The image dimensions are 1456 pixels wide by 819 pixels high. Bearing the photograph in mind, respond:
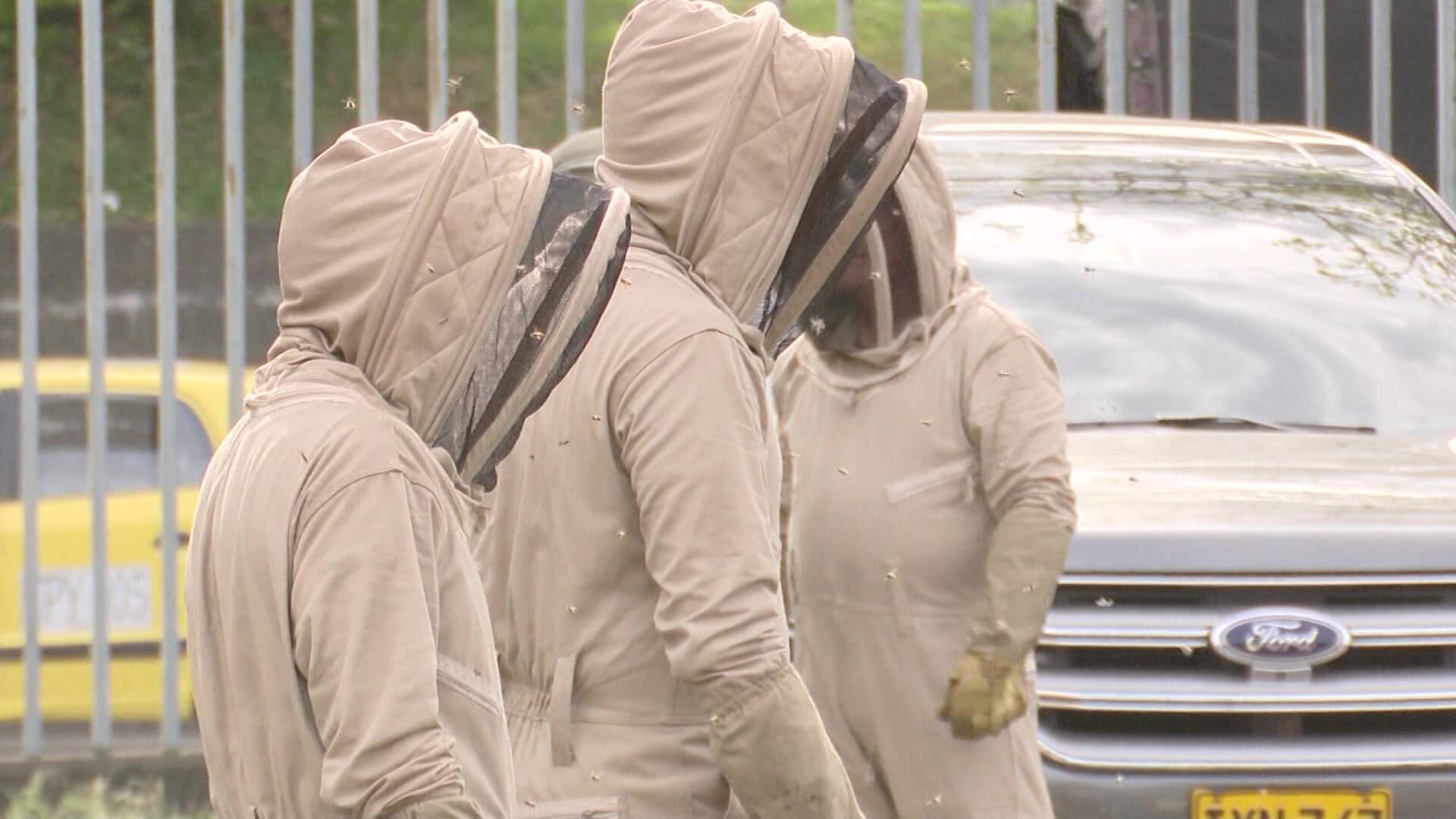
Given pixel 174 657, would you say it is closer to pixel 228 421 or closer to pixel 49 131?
pixel 228 421

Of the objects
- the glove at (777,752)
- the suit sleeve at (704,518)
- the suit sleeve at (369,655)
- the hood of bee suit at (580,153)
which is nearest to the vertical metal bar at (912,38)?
the hood of bee suit at (580,153)

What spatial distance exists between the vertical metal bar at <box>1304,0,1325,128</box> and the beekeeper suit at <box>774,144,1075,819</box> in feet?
10.4

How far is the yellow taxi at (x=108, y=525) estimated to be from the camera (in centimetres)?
802

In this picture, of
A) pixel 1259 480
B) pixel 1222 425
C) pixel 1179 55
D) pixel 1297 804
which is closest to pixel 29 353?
pixel 1179 55

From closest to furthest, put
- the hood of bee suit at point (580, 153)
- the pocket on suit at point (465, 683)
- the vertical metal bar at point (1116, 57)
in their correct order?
the pocket on suit at point (465, 683) → the hood of bee suit at point (580, 153) → the vertical metal bar at point (1116, 57)

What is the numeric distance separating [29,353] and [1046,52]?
3.09 meters

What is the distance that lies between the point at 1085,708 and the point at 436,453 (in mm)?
2176

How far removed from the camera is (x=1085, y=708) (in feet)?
14.5

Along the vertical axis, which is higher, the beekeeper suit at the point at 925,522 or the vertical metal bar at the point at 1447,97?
the vertical metal bar at the point at 1447,97

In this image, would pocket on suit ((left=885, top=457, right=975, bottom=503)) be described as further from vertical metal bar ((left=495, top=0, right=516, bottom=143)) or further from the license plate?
the license plate

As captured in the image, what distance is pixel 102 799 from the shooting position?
676 centimetres

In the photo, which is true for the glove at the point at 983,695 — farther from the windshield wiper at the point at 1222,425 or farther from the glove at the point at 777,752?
the windshield wiper at the point at 1222,425

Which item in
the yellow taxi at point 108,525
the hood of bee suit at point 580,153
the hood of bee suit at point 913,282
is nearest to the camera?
the hood of bee suit at point 913,282

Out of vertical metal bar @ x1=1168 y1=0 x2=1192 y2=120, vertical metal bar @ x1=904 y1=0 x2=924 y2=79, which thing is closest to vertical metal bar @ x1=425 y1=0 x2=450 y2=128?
vertical metal bar @ x1=904 y1=0 x2=924 y2=79
